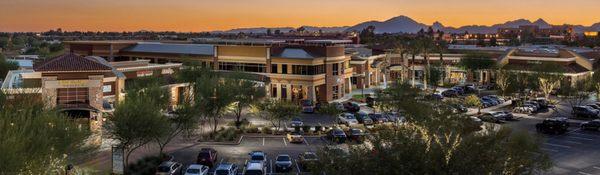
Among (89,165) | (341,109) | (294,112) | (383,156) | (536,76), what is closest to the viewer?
(383,156)

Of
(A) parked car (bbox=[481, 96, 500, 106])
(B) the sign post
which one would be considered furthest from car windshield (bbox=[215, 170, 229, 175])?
(A) parked car (bbox=[481, 96, 500, 106])

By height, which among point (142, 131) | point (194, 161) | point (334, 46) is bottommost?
point (194, 161)

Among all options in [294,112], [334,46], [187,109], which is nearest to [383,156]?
[187,109]

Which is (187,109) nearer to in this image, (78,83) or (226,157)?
(226,157)

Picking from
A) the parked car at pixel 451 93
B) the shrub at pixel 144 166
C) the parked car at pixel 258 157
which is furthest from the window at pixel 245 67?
the shrub at pixel 144 166

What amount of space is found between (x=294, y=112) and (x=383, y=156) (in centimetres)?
3251

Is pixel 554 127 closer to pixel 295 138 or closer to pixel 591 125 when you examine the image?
pixel 591 125

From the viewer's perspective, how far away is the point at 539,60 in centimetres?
8888

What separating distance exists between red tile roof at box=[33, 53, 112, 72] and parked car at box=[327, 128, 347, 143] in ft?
60.9

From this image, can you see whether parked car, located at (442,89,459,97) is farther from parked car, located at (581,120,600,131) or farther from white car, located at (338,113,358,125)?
white car, located at (338,113,358,125)

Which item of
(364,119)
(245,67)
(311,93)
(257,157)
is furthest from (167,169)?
(245,67)

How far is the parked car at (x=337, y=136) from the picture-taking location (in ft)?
149

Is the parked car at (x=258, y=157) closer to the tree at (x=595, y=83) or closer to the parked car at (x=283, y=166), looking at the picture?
the parked car at (x=283, y=166)

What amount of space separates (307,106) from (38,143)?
43646 mm
